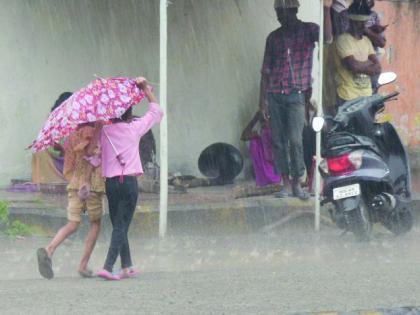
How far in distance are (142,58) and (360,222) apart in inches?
151

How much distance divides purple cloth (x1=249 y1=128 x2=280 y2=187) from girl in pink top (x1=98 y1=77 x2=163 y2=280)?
4071mm

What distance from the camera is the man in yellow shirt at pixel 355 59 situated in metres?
11.3

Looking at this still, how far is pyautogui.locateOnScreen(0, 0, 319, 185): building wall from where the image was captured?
38.0 ft

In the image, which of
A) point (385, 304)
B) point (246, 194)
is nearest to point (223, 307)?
point (385, 304)

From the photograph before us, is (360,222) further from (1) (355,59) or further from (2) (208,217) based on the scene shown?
(1) (355,59)

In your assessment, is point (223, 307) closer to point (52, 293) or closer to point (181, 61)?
point (52, 293)

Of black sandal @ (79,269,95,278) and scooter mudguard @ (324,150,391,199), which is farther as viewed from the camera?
scooter mudguard @ (324,150,391,199)

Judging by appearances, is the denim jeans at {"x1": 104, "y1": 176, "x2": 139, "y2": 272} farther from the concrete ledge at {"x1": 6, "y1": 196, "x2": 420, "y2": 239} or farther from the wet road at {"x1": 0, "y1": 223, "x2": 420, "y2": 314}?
the concrete ledge at {"x1": 6, "y1": 196, "x2": 420, "y2": 239}

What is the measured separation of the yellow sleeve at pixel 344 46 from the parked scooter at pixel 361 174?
5.15ft

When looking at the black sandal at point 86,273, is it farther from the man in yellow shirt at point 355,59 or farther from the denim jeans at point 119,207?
the man in yellow shirt at point 355,59

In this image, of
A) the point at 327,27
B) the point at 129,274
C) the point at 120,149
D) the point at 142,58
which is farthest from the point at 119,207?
the point at 142,58

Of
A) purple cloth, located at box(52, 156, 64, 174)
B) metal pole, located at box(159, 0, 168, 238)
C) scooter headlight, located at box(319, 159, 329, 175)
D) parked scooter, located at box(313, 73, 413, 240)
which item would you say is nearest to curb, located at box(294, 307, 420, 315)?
parked scooter, located at box(313, 73, 413, 240)

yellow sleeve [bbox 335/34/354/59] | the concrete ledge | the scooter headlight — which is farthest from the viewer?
yellow sleeve [bbox 335/34/354/59]

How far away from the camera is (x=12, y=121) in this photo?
11.5m
